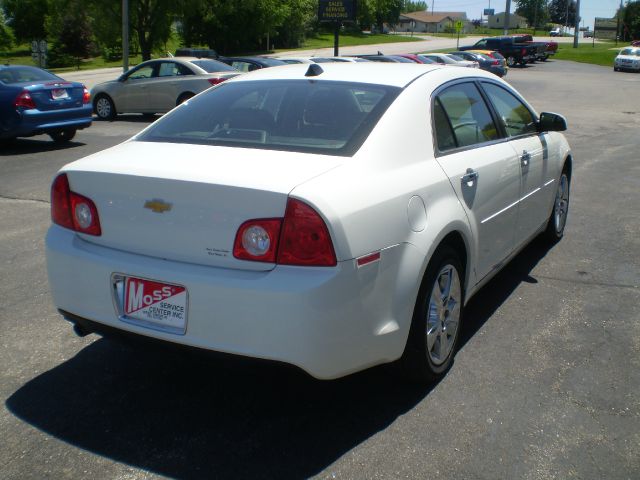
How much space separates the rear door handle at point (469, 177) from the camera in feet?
12.8

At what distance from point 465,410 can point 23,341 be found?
2595mm

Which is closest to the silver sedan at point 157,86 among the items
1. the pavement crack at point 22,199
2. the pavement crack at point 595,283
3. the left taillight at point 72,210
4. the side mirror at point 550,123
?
the pavement crack at point 22,199

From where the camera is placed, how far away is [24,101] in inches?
472

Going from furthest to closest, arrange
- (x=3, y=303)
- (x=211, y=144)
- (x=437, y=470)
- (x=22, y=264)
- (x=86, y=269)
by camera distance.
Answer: (x=22, y=264)
(x=3, y=303)
(x=211, y=144)
(x=86, y=269)
(x=437, y=470)

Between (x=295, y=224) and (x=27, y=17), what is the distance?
229 feet

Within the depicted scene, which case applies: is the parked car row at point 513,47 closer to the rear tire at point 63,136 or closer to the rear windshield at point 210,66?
the rear windshield at point 210,66

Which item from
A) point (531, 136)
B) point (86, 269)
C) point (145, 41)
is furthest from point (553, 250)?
point (145, 41)

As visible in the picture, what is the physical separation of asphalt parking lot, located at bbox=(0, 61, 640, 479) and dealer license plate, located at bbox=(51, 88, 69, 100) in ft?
25.8

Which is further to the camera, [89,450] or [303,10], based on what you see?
[303,10]

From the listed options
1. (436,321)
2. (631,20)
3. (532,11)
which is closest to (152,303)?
(436,321)

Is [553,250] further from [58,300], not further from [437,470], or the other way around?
[58,300]

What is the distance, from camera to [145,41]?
33938 mm

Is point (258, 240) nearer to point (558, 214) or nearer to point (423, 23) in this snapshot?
point (558, 214)

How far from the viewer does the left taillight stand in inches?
133
